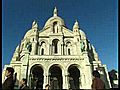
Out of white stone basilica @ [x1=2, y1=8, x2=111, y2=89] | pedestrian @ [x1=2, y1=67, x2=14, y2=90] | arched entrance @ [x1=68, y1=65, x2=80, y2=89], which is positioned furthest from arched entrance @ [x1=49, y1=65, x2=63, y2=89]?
pedestrian @ [x1=2, y1=67, x2=14, y2=90]

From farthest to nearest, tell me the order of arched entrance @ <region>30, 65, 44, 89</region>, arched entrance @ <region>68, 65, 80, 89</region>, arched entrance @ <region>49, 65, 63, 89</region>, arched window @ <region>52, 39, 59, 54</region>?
arched window @ <region>52, 39, 59, 54</region>, arched entrance @ <region>68, 65, 80, 89</region>, arched entrance @ <region>49, 65, 63, 89</region>, arched entrance @ <region>30, 65, 44, 89</region>

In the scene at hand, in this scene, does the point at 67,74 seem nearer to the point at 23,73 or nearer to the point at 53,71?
the point at 53,71

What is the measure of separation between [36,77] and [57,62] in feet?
14.6

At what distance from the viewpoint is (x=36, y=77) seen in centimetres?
3095

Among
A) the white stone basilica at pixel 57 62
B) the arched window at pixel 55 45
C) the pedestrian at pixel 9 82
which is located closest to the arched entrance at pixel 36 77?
the white stone basilica at pixel 57 62

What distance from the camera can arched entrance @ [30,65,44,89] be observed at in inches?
1136

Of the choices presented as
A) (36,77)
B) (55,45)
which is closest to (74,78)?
(36,77)

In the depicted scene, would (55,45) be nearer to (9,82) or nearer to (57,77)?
(57,77)

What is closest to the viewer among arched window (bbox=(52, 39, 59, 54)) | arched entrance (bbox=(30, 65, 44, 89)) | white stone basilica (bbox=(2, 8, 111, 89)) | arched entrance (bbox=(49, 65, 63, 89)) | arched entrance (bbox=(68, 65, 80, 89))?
white stone basilica (bbox=(2, 8, 111, 89))

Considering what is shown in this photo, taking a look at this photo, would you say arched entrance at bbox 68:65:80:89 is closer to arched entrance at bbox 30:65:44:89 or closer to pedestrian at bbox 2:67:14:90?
arched entrance at bbox 30:65:44:89

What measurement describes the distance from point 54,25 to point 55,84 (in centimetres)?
1342

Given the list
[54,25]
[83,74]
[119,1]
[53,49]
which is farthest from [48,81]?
[119,1]

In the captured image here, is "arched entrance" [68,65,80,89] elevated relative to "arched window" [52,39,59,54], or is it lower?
lower

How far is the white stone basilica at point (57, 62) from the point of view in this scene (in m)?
28.5
